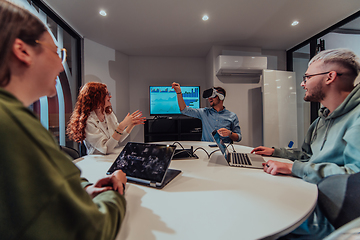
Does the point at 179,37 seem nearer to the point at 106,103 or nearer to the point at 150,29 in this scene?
the point at 150,29

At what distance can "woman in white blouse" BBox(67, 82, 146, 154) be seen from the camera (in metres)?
1.52

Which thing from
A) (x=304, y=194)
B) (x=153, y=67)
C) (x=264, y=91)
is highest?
(x=153, y=67)

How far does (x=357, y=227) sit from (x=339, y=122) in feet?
2.52

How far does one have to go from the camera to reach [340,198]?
2.13 feet

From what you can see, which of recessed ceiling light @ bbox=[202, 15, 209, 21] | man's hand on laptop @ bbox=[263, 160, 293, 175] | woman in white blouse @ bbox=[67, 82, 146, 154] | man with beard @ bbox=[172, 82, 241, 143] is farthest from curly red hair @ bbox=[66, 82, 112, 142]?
recessed ceiling light @ bbox=[202, 15, 209, 21]

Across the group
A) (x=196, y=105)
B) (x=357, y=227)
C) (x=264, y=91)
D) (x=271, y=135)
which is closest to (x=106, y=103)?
(x=357, y=227)

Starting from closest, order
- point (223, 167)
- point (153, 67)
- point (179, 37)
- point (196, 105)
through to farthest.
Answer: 1. point (223, 167)
2. point (179, 37)
3. point (196, 105)
4. point (153, 67)

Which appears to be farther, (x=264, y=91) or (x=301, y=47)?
(x=301, y=47)

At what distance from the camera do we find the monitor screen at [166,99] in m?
3.82

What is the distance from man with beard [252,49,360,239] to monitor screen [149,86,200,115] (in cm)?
272

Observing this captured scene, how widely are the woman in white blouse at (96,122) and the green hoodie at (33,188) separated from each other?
1240 mm

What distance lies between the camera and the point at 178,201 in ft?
2.08

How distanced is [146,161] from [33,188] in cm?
58

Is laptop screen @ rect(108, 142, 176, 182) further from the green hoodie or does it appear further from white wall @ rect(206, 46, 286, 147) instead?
white wall @ rect(206, 46, 286, 147)
